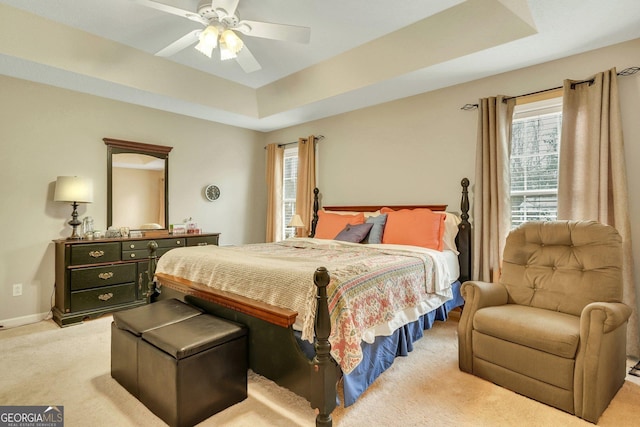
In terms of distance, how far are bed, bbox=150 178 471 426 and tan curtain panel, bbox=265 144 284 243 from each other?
97.2 inches

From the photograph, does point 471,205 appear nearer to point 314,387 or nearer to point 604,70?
point 604,70

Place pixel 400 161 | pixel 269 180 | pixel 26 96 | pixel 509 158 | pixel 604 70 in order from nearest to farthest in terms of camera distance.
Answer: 1. pixel 604 70
2. pixel 509 158
3. pixel 26 96
4. pixel 400 161
5. pixel 269 180

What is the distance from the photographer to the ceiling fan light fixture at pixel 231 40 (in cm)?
250

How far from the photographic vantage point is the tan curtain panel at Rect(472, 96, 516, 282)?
10.5ft

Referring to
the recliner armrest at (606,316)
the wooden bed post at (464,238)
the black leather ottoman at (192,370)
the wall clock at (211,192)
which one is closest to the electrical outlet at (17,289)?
the wall clock at (211,192)

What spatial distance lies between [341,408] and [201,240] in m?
3.24

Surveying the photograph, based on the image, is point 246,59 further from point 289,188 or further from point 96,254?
point 289,188

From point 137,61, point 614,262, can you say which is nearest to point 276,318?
point 614,262

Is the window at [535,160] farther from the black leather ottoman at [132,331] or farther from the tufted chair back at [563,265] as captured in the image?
the black leather ottoman at [132,331]

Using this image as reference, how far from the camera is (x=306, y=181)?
5.08 metres

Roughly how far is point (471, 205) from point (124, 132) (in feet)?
14.3

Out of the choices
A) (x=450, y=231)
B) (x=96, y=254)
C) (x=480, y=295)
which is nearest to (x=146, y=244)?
(x=96, y=254)

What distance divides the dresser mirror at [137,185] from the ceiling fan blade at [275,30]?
8.40 ft

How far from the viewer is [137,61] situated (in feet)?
11.9
